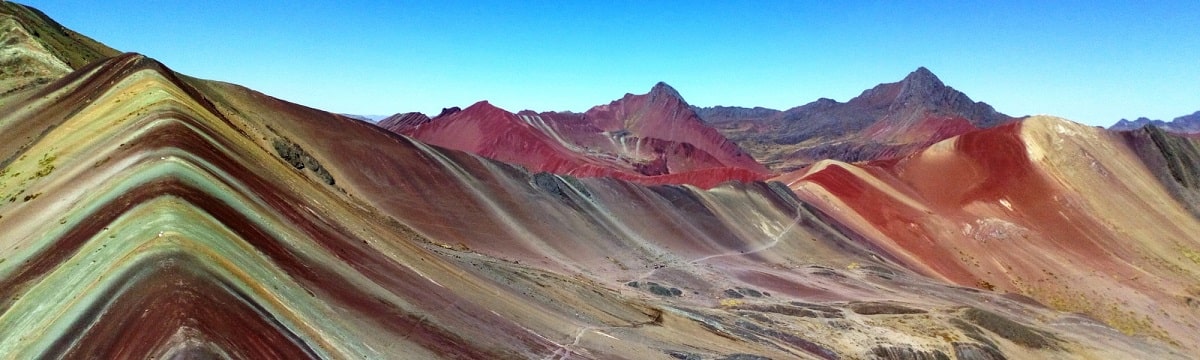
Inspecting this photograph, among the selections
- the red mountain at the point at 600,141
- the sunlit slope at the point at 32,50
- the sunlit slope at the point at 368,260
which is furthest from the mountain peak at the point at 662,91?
the sunlit slope at the point at 32,50

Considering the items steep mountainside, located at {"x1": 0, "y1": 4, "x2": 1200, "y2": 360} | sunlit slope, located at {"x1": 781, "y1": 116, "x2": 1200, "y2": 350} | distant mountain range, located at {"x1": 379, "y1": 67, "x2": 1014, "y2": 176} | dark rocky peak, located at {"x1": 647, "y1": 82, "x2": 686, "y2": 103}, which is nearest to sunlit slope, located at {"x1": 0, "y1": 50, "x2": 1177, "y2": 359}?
steep mountainside, located at {"x1": 0, "y1": 4, "x2": 1200, "y2": 360}

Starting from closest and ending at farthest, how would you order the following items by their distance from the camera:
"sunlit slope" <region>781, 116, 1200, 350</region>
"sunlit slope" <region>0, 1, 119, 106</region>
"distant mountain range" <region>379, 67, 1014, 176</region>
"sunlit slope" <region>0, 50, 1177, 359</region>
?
"sunlit slope" <region>0, 50, 1177, 359</region> → "sunlit slope" <region>0, 1, 119, 106</region> → "sunlit slope" <region>781, 116, 1200, 350</region> → "distant mountain range" <region>379, 67, 1014, 176</region>

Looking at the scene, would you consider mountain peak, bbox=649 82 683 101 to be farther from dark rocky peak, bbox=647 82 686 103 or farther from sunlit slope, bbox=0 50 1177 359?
sunlit slope, bbox=0 50 1177 359

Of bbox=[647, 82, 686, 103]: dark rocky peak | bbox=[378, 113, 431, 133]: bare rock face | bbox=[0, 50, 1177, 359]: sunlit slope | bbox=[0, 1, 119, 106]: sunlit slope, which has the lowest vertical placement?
bbox=[0, 50, 1177, 359]: sunlit slope

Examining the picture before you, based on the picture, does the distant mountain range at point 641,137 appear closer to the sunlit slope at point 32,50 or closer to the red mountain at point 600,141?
the red mountain at point 600,141

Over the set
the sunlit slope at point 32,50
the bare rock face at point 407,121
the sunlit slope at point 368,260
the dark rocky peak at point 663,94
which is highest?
the dark rocky peak at point 663,94

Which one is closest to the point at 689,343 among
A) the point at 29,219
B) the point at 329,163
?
the point at 29,219

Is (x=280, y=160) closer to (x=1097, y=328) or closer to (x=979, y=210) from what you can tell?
(x=1097, y=328)
